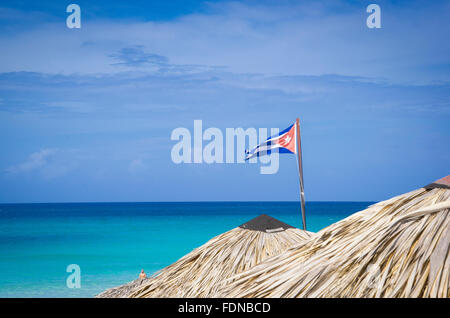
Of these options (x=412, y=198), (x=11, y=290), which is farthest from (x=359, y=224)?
(x=11, y=290)

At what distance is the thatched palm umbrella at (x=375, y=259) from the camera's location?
7.77 ft

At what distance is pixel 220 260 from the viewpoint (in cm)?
429

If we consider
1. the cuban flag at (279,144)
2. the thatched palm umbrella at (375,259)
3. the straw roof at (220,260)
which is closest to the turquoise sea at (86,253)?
the cuban flag at (279,144)

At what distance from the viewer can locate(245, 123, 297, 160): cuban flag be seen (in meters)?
8.13

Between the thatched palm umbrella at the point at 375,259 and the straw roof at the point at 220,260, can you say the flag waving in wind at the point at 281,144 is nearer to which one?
the straw roof at the point at 220,260

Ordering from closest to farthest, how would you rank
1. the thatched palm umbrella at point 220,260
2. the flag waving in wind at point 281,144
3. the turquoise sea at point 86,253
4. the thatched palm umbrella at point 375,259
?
the thatched palm umbrella at point 375,259 → the thatched palm umbrella at point 220,260 → the flag waving in wind at point 281,144 → the turquoise sea at point 86,253

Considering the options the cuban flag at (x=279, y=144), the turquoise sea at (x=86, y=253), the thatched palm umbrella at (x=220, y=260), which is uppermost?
the cuban flag at (x=279, y=144)

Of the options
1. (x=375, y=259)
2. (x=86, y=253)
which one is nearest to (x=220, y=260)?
(x=375, y=259)

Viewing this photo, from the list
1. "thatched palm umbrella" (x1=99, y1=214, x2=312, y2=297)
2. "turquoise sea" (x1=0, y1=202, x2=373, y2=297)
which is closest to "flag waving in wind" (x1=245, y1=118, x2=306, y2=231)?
"thatched palm umbrella" (x1=99, y1=214, x2=312, y2=297)

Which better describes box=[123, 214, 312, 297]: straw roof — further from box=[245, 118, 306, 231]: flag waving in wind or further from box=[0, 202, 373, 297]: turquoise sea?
box=[0, 202, 373, 297]: turquoise sea

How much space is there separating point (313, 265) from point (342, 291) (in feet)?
0.77

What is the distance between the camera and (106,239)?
121ft
